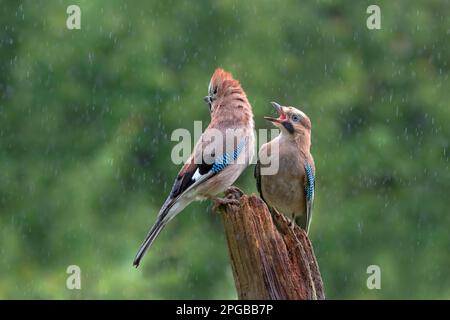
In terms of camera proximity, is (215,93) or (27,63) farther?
(27,63)

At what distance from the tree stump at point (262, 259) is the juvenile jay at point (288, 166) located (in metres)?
1.48

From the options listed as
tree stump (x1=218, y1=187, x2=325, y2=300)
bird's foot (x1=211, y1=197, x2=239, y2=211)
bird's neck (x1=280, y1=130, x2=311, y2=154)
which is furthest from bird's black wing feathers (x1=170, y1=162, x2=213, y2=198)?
tree stump (x1=218, y1=187, x2=325, y2=300)

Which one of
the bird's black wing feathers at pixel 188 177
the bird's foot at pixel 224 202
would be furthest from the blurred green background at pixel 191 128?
the bird's foot at pixel 224 202

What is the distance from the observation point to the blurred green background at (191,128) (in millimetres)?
11938

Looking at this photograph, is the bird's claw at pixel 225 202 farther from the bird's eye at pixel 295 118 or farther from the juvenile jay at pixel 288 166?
the bird's eye at pixel 295 118

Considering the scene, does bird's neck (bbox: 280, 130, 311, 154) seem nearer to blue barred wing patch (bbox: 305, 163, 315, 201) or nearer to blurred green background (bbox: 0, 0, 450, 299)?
blue barred wing patch (bbox: 305, 163, 315, 201)

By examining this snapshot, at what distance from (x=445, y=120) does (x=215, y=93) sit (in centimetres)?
645

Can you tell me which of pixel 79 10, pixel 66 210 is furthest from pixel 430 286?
pixel 79 10

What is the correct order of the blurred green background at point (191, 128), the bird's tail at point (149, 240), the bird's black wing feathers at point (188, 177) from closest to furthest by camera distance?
the bird's tail at point (149, 240), the bird's black wing feathers at point (188, 177), the blurred green background at point (191, 128)

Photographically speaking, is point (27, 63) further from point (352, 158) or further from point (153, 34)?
point (352, 158)

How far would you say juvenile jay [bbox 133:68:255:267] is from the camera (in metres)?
6.36

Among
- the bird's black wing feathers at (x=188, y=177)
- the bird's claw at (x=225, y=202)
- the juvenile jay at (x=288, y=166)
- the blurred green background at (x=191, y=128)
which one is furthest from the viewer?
the blurred green background at (x=191, y=128)

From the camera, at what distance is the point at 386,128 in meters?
12.8

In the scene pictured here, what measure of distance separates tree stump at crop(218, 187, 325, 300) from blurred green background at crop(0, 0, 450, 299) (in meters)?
6.14
